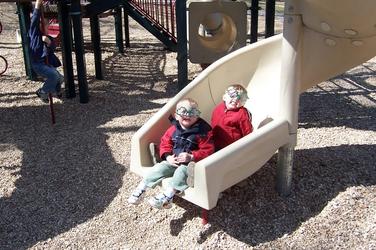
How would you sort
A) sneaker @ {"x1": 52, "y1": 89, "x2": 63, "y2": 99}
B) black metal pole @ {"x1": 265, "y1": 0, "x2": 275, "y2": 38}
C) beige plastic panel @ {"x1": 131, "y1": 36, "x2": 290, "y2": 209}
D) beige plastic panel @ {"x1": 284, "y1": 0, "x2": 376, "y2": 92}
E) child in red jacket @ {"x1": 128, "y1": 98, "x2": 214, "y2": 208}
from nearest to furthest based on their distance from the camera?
beige plastic panel @ {"x1": 284, "y1": 0, "x2": 376, "y2": 92}
beige plastic panel @ {"x1": 131, "y1": 36, "x2": 290, "y2": 209}
child in red jacket @ {"x1": 128, "y1": 98, "x2": 214, "y2": 208}
sneaker @ {"x1": 52, "y1": 89, "x2": 63, "y2": 99}
black metal pole @ {"x1": 265, "y1": 0, "x2": 275, "y2": 38}

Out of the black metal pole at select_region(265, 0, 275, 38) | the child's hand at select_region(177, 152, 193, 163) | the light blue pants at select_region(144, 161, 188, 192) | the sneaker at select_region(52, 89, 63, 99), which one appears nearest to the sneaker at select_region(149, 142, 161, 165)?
the light blue pants at select_region(144, 161, 188, 192)

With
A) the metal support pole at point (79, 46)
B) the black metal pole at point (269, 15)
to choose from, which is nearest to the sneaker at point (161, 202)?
the metal support pole at point (79, 46)

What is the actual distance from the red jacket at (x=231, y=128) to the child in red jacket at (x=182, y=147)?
0.74ft

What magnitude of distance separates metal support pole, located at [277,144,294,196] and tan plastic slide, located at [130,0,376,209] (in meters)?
0.06

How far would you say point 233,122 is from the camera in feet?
10.8

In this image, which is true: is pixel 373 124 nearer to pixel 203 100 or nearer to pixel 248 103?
pixel 248 103

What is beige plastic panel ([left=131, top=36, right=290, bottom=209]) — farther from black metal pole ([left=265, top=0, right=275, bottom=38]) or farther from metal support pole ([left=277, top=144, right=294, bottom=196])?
black metal pole ([left=265, top=0, right=275, bottom=38])

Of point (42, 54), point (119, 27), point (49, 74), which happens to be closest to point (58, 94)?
point (49, 74)

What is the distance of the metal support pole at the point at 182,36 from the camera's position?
17.6 ft

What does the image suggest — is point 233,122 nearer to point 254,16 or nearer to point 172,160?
point 172,160

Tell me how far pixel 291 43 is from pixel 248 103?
3.15ft

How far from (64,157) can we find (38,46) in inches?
55.7

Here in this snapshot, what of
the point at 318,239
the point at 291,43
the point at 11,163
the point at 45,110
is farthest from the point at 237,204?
the point at 45,110

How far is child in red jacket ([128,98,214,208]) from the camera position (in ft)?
9.78
